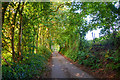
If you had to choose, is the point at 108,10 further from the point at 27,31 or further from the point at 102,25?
the point at 27,31

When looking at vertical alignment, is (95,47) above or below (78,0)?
below

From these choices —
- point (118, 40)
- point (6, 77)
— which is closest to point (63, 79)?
point (6, 77)

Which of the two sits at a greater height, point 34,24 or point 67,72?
point 34,24

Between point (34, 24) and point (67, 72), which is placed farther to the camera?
point (67, 72)

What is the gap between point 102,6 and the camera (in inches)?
217

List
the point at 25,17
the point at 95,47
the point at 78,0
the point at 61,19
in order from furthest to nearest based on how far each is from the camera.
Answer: the point at 95,47, the point at 61,19, the point at 25,17, the point at 78,0

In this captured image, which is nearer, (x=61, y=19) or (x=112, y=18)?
(x=112, y=18)

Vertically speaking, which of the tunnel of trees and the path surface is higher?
the tunnel of trees

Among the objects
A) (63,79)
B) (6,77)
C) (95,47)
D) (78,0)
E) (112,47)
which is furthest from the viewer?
(95,47)

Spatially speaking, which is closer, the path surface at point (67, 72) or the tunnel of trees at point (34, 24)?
the tunnel of trees at point (34, 24)

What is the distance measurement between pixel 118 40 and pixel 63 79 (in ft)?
18.3

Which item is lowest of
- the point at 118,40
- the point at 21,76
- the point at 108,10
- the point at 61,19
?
the point at 21,76

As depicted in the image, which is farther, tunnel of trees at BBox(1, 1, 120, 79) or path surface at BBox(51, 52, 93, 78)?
path surface at BBox(51, 52, 93, 78)

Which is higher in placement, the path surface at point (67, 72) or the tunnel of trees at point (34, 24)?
the tunnel of trees at point (34, 24)
